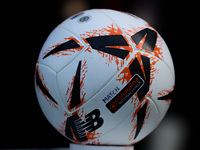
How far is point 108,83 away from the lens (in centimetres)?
137

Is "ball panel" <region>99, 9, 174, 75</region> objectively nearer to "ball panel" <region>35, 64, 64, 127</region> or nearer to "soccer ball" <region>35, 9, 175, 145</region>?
"soccer ball" <region>35, 9, 175, 145</region>

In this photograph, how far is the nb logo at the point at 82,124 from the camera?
1.41m

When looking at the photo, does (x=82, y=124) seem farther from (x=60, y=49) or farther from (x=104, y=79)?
(x=60, y=49)

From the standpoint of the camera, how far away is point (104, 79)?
4.48 feet

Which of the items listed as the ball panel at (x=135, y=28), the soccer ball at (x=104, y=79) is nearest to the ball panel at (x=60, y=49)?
the soccer ball at (x=104, y=79)

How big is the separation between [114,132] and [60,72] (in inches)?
15.2

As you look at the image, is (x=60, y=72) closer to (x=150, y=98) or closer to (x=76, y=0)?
(x=150, y=98)

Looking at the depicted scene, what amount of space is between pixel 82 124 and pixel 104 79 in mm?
258

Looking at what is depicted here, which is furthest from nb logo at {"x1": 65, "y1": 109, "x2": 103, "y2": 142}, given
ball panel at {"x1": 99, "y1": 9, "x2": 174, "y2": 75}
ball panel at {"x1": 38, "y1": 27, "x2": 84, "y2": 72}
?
ball panel at {"x1": 99, "y1": 9, "x2": 174, "y2": 75}

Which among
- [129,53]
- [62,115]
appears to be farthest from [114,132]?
[129,53]

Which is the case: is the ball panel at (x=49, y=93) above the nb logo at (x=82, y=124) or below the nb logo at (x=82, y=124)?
above

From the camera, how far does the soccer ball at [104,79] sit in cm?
138

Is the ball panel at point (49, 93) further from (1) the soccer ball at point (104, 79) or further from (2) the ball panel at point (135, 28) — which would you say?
(2) the ball panel at point (135, 28)

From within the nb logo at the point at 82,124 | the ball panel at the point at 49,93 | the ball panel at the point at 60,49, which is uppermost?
the ball panel at the point at 60,49
